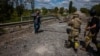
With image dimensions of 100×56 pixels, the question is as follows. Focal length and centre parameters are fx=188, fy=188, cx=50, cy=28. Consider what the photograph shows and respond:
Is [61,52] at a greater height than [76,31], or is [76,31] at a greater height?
[76,31]

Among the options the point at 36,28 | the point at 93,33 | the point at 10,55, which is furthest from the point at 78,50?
the point at 36,28

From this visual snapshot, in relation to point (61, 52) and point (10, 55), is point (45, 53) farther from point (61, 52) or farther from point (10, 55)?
point (10, 55)

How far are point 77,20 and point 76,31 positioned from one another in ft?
1.61

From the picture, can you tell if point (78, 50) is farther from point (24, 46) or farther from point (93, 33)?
point (24, 46)

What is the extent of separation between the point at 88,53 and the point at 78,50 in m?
0.58

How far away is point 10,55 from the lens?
25.6 ft

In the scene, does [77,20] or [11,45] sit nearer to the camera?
[77,20]

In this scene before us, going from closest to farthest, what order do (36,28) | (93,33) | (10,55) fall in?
(10,55) → (93,33) → (36,28)

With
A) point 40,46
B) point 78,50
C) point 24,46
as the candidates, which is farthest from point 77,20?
point 24,46

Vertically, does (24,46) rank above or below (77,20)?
below

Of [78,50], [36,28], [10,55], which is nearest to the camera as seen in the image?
[10,55]

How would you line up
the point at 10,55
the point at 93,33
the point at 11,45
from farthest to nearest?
the point at 11,45 → the point at 93,33 → the point at 10,55

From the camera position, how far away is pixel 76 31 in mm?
8352

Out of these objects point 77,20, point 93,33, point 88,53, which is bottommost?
point 88,53
